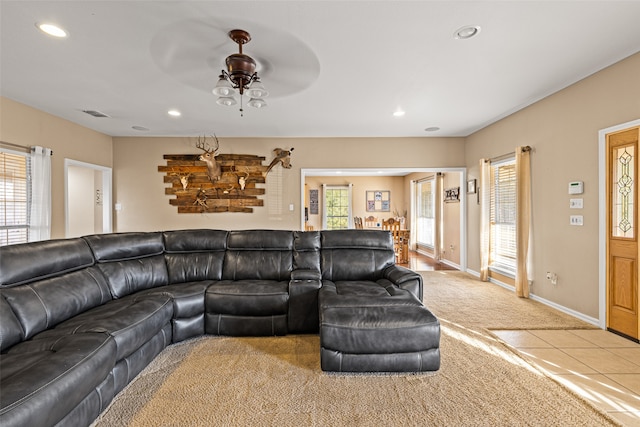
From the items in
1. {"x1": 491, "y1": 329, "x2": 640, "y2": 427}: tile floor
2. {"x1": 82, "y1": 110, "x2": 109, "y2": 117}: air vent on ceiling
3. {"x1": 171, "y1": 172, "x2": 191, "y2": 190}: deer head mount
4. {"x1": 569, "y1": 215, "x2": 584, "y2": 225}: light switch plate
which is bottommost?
{"x1": 491, "y1": 329, "x2": 640, "y2": 427}: tile floor

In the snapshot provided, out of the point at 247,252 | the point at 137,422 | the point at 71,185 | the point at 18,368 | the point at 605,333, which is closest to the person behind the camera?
the point at 18,368

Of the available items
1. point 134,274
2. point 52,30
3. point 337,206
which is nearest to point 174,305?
point 134,274

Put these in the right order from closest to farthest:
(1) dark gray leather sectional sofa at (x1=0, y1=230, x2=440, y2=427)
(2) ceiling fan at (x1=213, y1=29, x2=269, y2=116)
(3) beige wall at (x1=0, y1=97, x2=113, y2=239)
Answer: (1) dark gray leather sectional sofa at (x1=0, y1=230, x2=440, y2=427) < (2) ceiling fan at (x1=213, y1=29, x2=269, y2=116) < (3) beige wall at (x1=0, y1=97, x2=113, y2=239)

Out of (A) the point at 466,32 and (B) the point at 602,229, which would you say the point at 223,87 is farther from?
(B) the point at 602,229

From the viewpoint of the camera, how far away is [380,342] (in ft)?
6.88

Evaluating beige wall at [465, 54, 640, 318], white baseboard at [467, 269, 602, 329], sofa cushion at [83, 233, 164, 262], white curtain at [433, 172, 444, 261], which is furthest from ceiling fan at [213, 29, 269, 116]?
white curtain at [433, 172, 444, 261]

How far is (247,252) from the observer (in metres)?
3.43

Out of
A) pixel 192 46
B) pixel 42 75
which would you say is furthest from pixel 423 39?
pixel 42 75

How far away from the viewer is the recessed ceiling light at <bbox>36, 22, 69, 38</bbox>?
223 cm

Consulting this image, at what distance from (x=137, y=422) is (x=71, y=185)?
5.72m

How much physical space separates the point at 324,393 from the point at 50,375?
148 cm

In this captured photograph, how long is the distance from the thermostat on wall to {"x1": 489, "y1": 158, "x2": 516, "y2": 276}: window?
1.07 metres

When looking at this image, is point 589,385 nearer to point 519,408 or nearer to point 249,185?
point 519,408

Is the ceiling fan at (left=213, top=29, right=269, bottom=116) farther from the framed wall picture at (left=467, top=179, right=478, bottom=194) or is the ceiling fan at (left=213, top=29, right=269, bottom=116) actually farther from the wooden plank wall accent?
the framed wall picture at (left=467, top=179, right=478, bottom=194)
